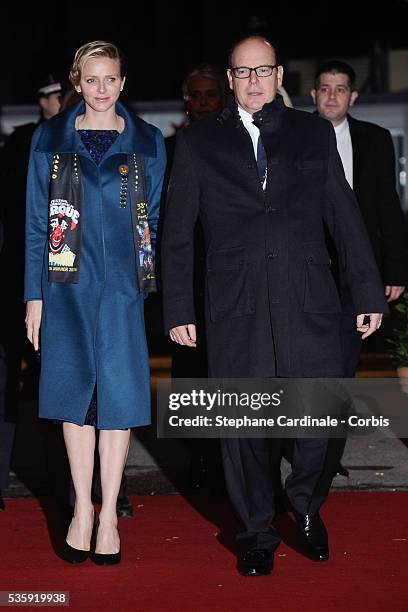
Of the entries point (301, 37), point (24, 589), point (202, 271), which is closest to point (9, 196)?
point (202, 271)

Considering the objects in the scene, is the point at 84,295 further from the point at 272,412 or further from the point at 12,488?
the point at 12,488

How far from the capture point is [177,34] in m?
28.0

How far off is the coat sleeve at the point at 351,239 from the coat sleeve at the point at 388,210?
1433 mm

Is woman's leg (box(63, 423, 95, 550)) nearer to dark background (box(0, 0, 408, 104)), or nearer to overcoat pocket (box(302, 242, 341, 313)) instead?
overcoat pocket (box(302, 242, 341, 313))

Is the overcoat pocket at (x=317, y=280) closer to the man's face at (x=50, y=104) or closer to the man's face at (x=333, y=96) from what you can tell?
the man's face at (x=333, y=96)

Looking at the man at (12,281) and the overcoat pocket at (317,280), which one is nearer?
the overcoat pocket at (317,280)

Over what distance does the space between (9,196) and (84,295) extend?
3.98ft

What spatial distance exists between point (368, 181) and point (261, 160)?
1.52 m

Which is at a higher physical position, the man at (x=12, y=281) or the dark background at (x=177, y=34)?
the dark background at (x=177, y=34)

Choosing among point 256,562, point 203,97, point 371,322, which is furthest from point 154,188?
point 256,562

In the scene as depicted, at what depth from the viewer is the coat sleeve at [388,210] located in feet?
22.0

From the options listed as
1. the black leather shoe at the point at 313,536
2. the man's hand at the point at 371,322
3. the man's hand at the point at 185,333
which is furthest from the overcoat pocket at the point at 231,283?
the black leather shoe at the point at 313,536

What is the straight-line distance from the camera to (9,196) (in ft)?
20.8

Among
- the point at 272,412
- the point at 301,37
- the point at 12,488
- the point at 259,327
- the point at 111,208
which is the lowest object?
the point at 12,488
